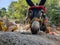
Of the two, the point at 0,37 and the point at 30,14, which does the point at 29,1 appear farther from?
the point at 0,37

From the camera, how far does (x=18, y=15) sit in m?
12.5

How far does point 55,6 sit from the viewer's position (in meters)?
12.0

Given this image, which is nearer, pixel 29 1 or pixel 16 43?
pixel 16 43

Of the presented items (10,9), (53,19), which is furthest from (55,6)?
(10,9)

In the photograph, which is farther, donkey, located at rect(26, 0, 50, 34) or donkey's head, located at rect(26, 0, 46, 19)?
donkey's head, located at rect(26, 0, 46, 19)

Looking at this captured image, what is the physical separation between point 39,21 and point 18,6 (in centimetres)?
908

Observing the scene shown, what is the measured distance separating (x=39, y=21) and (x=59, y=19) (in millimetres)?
8664

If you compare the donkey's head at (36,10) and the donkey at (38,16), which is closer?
the donkey at (38,16)

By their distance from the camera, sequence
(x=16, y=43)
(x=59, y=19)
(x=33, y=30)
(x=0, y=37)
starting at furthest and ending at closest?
(x=59, y=19) → (x=33, y=30) → (x=0, y=37) → (x=16, y=43)

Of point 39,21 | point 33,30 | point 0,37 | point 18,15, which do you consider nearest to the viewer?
point 0,37

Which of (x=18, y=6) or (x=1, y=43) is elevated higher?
(x=1, y=43)

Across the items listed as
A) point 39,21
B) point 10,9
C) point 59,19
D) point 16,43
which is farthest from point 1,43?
point 10,9

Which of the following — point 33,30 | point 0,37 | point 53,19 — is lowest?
point 53,19

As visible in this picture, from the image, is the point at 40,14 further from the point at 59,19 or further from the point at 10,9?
the point at 10,9
